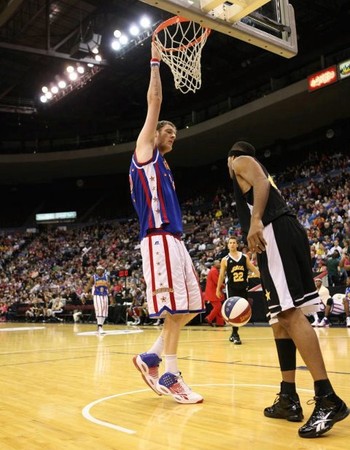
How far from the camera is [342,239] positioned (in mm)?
15453

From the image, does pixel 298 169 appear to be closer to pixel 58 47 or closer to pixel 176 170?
pixel 176 170

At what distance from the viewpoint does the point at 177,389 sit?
3715 millimetres

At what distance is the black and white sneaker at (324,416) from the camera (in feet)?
8.68

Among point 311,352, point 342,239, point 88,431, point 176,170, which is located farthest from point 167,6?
point 176,170

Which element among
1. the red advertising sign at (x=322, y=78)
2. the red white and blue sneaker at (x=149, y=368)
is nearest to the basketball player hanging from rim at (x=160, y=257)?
the red white and blue sneaker at (x=149, y=368)

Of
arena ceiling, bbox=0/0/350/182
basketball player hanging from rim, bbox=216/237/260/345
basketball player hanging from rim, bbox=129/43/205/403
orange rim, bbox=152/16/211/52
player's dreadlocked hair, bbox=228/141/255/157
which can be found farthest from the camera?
arena ceiling, bbox=0/0/350/182

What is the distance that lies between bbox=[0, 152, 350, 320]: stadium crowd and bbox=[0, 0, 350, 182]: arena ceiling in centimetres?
286

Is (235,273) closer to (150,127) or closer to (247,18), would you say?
(247,18)

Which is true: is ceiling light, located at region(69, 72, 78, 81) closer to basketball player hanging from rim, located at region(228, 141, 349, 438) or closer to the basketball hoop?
the basketball hoop

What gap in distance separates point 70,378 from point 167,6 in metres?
Answer: 3.90

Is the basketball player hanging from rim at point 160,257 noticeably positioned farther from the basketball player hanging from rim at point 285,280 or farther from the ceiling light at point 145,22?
the ceiling light at point 145,22

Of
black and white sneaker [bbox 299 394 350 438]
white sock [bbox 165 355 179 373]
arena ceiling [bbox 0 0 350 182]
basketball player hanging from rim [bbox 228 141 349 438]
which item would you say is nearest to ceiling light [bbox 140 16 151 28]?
arena ceiling [bbox 0 0 350 182]

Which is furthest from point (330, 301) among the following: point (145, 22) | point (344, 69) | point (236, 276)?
point (145, 22)

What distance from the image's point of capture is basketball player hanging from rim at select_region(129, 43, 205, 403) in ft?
12.5
